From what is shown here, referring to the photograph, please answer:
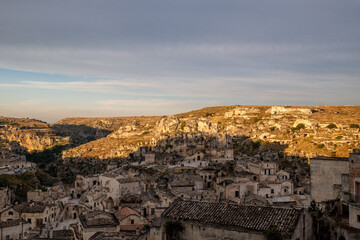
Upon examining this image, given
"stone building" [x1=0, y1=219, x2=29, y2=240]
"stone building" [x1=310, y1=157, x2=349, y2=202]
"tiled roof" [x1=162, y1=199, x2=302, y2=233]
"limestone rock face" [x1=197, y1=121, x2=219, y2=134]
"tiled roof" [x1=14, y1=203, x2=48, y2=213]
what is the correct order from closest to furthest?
"tiled roof" [x1=162, y1=199, x2=302, y2=233] → "stone building" [x1=310, y1=157, x2=349, y2=202] → "stone building" [x1=0, y1=219, x2=29, y2=240] → "tiled roof" [x1=14, y1=203, x2=48, y2=213] → "limestone rock face" [x1=197, y1=121, x2=219, y2=134]

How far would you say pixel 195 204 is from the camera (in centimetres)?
1944

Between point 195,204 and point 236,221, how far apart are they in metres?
3.09

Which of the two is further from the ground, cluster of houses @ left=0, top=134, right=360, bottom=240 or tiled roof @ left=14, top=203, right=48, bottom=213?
cluster of houses @ left=0, top=134, right=360, bottom=240

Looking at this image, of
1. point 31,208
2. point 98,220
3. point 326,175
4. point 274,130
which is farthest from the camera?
point 274,130

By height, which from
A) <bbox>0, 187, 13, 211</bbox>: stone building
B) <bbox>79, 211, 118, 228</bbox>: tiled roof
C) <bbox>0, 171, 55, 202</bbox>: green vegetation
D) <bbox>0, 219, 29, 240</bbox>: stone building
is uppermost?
<bbox>79, 211, 118, 228</bbox>: tiled roof

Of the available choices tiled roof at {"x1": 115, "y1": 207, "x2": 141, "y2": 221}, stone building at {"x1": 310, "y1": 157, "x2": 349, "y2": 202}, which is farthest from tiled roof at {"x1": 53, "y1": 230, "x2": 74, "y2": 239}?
stone building at {"x1": 310, "y1": 157, "x2": 349, "y2": 202}

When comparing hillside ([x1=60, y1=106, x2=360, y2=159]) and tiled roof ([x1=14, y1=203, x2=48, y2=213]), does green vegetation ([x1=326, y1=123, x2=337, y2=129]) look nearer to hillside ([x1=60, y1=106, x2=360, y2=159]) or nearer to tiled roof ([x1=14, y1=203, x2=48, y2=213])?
hillside ([x1=60, y1=106, x2=360, y2=159])

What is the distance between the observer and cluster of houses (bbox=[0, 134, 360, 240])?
17000 mm

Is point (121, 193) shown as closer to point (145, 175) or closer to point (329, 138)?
point (145, 175)

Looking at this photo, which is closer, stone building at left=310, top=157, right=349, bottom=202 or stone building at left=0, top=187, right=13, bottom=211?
stone building at left=310, top=157, right=349, bottom=202

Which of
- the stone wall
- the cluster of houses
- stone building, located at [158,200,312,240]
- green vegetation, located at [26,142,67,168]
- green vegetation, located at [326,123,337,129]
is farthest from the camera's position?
green vegetation, located at [26,142,67,168]

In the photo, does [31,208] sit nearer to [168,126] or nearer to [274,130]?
[168,126]

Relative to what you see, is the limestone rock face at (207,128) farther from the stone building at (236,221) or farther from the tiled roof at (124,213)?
the stone building at (236,221)

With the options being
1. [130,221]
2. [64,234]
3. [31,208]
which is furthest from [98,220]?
[31,208]
